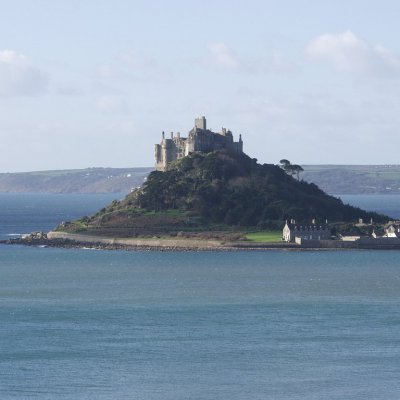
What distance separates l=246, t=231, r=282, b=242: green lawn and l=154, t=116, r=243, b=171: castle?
22976mm

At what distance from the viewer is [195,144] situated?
158375 millimetres

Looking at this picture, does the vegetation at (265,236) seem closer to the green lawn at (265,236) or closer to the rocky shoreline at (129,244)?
the green lawn at (265,236)

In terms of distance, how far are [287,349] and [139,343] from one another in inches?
277

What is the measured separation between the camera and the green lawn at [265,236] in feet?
435

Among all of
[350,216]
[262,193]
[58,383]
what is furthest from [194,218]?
[58,383]

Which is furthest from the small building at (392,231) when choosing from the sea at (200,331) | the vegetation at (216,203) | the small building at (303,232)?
the sea at (200,331)

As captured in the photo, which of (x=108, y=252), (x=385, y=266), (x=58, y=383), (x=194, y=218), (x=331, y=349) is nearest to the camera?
(x=58, y=383)

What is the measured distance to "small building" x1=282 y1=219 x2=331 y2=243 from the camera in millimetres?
132750

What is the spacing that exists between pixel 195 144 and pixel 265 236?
26.3m

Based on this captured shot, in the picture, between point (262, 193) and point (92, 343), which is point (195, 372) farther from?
point (262, 193)

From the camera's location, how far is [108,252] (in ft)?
425

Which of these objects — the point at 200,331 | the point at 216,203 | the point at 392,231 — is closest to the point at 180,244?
the point at 216,203

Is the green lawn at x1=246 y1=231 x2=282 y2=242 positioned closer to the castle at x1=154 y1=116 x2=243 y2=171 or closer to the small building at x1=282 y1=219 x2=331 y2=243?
the small building at x1=282 y1=219 x2=331 y2=243

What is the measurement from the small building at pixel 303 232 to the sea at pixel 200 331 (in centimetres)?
1993
